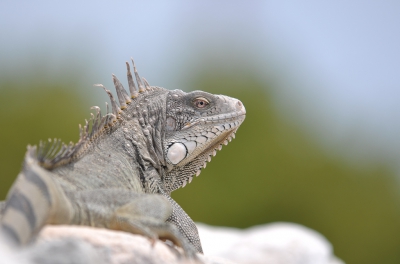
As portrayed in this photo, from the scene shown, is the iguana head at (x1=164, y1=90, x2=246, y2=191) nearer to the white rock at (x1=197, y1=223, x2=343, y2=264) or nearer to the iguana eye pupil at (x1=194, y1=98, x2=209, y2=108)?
the iguana eye pupil at (x1=194, y1=98, x2=209, y2=108)

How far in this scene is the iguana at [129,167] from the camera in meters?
3.53

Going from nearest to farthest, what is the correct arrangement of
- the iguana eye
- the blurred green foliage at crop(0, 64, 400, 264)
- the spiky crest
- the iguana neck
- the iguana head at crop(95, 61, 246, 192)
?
the spiky crest → the iguana neck → the iguana head at crop(95, 61, 246, 192) → the iguana eye → the blurred green foliage at crop(0, 64, 400, 264)

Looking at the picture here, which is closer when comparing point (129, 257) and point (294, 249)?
point (129, 257)

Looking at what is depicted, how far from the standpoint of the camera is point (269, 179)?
18.4m

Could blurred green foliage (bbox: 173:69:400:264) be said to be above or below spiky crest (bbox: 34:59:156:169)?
below

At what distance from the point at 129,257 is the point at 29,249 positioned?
0.63 meters

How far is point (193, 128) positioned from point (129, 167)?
0.84 meters

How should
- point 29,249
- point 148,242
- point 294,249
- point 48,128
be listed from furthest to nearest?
point 48,128 < point 294,249 < point 148,242 < point 29,249

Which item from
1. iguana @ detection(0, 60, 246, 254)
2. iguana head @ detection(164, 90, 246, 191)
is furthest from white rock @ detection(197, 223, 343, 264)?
iguana @ detection(0, 60, 246, 254)

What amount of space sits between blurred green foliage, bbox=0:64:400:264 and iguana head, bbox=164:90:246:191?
12.1 metres

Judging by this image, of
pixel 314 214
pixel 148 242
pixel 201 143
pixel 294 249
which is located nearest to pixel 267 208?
pixel 314 214

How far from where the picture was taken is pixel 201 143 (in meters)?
5.27

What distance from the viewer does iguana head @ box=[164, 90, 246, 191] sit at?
206 inches

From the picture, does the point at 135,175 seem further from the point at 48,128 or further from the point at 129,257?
the point at 48,128
